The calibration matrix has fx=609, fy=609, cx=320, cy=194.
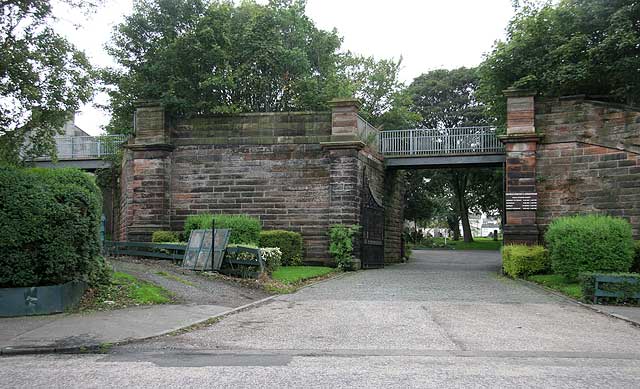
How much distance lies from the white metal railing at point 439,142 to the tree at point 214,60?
389cm

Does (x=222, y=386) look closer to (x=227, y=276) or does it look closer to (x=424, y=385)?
(x=424, y=385)

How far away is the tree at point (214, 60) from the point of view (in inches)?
902

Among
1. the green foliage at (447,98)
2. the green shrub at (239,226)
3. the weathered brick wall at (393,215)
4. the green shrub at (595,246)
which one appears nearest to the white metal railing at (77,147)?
the weathered brick wall at (393,215)

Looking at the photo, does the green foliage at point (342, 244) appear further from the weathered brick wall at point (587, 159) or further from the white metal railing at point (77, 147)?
the white metal railing at point (77, 147)

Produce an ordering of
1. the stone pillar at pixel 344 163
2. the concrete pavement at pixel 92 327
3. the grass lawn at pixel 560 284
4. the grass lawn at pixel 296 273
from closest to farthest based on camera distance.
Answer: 1. the concrete pavement at pixel 92 327
2. the grass lawn at pixel 560 284
3. the grass lawn at pixel 296 273
4. the stone pillar at pixel 344 163

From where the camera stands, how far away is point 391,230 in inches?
1041

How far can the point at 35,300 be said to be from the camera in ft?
32.1

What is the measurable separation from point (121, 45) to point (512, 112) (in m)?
16.4

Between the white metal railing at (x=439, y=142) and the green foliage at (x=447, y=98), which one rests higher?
the green foliage at (x=447, y=98)

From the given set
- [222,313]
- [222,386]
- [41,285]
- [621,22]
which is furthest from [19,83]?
[621,22]

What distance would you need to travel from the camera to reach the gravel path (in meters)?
11.9

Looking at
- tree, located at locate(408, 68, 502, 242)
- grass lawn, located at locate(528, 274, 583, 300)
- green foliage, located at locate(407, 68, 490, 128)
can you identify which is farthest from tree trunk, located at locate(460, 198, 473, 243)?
grass lawn, located at locate(528, 274, 583, 300)

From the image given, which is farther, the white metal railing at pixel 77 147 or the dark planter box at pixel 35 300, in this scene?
the white metal railing at pixel 77 147

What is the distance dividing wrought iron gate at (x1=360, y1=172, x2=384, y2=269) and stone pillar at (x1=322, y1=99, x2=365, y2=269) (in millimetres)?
596
